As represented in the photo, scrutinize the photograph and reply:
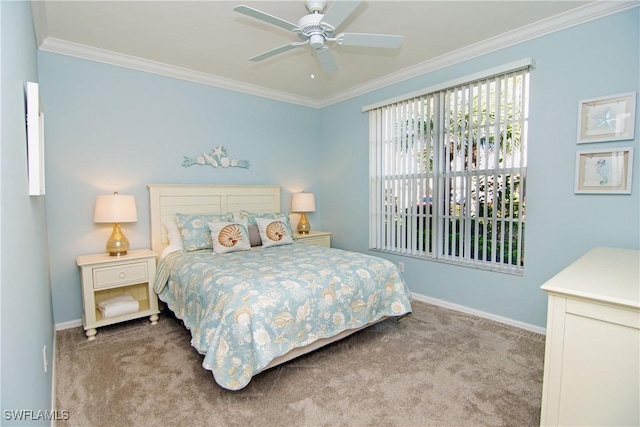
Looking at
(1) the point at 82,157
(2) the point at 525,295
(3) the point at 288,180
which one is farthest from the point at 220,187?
(2) the point at 525,295

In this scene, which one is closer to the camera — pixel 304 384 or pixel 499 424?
pixel 499 424

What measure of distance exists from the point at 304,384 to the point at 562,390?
1.44m

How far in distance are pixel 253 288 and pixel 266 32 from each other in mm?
2186

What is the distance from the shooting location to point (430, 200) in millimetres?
3625

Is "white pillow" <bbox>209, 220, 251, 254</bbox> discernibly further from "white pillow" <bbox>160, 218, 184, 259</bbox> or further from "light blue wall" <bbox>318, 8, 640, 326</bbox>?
"light blue wall" <bbox>318, 8, 640, 326</bbox>

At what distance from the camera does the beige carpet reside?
73.0 inches

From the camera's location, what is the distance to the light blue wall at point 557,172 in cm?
241

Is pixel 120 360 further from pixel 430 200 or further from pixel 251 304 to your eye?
pixel 430 200

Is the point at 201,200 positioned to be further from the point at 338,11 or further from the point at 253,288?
the point at 338,11

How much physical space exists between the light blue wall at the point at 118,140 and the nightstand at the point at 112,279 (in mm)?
281

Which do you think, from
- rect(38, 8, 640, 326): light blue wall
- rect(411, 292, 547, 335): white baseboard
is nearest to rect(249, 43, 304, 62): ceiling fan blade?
rect(38, 8, 640, 326): light blue wall

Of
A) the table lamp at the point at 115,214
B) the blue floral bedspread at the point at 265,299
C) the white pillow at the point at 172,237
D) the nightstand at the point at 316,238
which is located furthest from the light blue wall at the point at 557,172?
the table lamp at the point at 115,214

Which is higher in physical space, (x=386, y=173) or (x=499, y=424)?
(x=386, y=173)

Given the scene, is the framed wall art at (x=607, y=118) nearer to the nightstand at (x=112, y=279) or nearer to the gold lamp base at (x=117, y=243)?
the nightstand at (x=112, y=279)
